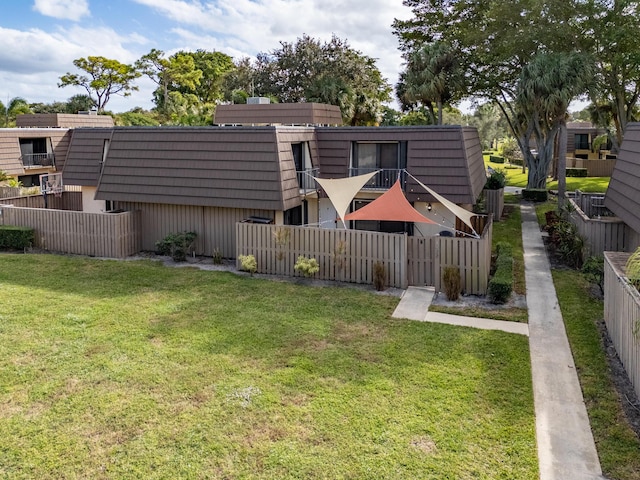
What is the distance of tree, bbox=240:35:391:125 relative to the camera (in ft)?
139

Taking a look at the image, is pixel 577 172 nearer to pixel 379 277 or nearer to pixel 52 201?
pixel 379 277

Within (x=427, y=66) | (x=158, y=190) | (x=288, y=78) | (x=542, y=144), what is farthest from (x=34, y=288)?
(x=288, y=78)

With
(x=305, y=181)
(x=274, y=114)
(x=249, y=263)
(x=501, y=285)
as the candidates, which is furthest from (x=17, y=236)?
(x=501, y=285)

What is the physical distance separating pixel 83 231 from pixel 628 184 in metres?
17.1

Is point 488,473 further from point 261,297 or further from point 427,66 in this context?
point 427,66

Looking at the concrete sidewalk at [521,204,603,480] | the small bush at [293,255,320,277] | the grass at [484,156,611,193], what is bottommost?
the concrete sidewalk at [521,204,603,480]

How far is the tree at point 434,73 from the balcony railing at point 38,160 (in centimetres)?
2309

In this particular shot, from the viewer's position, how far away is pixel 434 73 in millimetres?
34688

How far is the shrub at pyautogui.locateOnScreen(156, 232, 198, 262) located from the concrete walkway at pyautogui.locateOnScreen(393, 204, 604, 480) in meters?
7.63

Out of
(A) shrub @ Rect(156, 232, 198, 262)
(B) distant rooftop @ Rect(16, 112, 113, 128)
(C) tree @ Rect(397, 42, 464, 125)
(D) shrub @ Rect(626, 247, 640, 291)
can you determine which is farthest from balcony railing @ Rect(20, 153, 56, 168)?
→ (D) shrub @ Rect(626, 247, 640, 291)

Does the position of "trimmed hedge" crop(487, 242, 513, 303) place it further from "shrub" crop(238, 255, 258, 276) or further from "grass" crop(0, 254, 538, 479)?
"shrub" crop(238, 255, 258, 276)

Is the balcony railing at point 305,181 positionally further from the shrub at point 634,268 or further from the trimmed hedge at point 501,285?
the shrub at point 634,268

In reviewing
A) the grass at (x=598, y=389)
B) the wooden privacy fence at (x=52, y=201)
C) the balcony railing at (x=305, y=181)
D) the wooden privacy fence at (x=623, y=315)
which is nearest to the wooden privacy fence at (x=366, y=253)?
the grass at (x=598, y=389)

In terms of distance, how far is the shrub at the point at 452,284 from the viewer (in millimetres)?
13297
